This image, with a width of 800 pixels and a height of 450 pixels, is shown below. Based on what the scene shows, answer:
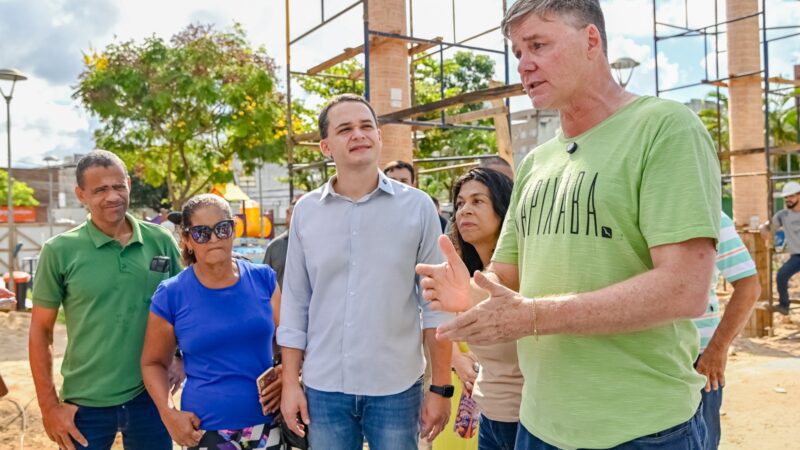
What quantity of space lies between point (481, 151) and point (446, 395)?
70.5ft

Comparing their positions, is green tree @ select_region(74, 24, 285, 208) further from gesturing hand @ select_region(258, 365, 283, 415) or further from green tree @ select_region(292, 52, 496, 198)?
gesturing hand @ select_region(258, 365, 283, 415)

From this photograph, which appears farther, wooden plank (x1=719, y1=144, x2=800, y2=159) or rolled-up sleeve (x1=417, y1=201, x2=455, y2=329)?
wooden plank (x1=719, y1=144, x2=800, y2=159)

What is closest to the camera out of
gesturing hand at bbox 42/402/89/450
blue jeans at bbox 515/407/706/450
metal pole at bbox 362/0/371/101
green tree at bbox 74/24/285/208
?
blue jeans at bbox 515/407/706/450

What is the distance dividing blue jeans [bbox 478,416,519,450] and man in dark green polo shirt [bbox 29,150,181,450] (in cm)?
153

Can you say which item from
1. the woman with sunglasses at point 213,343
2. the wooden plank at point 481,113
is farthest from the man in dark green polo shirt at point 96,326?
the wooden plank at point 481,113

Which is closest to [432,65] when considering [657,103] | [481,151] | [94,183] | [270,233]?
[481,151]

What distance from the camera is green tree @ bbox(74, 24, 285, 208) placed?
14.8 meters

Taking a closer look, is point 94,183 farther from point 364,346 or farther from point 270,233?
point 270,233

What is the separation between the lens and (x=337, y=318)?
8.35 ft

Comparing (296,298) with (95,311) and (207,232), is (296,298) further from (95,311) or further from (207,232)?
(95,311)

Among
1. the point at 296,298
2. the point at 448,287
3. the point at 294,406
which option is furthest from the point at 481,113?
the point at 448,287

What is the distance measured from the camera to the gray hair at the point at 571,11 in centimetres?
161

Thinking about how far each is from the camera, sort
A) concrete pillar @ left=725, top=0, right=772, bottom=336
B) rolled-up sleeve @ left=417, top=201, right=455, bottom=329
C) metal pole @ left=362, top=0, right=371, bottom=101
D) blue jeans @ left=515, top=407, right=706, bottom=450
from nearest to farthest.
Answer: blue jeans @ left=515, top=407, right=706, bottom=450
rolled-up sleeve @ left=417, top=201, right=455, bottom=329
metal pole @ left=362, top=0, right=371, bottom=101
concrete pillar @ left=725, top=0, right=772, bottom=336

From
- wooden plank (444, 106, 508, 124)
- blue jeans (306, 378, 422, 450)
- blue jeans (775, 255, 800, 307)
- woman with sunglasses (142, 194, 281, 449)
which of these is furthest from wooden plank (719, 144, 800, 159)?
woman with sunglasses (142, 194, 281, 449)
